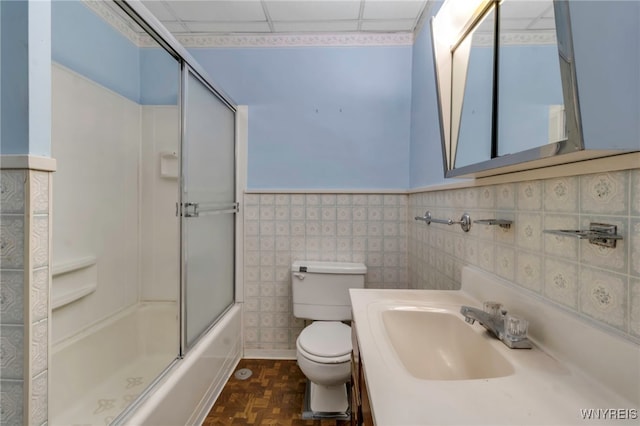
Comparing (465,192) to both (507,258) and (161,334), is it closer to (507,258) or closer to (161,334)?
(507,258)

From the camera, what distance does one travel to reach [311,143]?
197cm

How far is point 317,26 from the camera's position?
1875mm

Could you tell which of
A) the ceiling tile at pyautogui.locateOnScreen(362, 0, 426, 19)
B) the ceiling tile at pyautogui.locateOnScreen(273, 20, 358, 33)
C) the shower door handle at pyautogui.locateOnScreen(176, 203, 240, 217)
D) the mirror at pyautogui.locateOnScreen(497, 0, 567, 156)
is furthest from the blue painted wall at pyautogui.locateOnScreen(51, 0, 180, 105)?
the mirror at pyautogui.locateOnScreen(497, 0, 567, 156)

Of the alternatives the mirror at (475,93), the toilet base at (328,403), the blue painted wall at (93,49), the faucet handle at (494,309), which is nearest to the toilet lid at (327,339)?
the toilet base at (328,403)

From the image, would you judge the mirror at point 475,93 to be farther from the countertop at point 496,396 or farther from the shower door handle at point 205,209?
the shower door handle at point 205,209

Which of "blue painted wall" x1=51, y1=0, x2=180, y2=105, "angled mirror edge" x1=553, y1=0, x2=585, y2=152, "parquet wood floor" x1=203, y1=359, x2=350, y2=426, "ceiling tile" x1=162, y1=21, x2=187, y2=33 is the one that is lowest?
"parquet wood floor" x1=203, y1=359, x2=350, y2=426

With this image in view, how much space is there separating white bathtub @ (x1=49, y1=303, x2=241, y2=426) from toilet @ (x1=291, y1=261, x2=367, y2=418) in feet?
1.61

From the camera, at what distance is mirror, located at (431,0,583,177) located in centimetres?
55

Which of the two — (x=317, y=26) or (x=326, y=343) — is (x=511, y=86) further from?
(x=317, y=26)

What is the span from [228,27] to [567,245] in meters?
2.21

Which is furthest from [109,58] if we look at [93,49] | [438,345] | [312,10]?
[438,345]

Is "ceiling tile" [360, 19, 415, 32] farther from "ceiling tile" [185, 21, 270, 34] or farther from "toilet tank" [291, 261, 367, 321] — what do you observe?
"toilet tank" [291, 261, 367, 321]

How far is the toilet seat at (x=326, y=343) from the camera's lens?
1.35m

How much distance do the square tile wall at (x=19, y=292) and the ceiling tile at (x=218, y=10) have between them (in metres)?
1.56
